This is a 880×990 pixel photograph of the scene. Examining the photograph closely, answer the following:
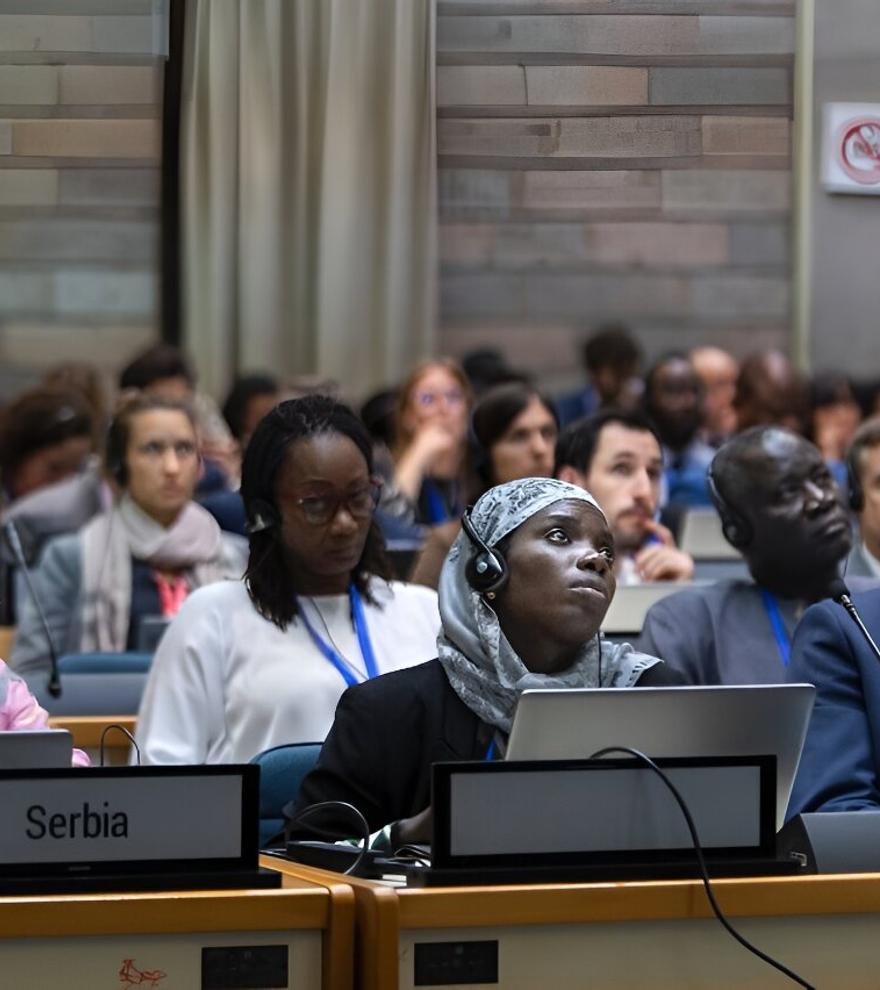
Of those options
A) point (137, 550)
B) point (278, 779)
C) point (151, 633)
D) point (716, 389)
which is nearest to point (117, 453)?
point (137, 550)

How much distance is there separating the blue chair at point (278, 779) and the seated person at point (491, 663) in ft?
0.72

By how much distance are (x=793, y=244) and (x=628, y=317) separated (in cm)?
148

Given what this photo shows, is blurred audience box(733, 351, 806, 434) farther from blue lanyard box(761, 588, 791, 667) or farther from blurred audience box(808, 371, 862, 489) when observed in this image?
blue lanyard box(761, 588, 791, 667)


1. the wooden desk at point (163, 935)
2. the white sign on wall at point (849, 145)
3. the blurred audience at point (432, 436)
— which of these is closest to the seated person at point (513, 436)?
the blurred audience at point (432, 436)

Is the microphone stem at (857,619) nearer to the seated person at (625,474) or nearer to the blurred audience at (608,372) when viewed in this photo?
the seated person at (625,474)

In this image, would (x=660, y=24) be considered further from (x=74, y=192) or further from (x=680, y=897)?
(x=680, y=897)

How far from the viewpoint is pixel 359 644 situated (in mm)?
3303

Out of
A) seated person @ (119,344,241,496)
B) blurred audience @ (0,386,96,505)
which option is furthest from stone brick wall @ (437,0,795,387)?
blurred audience @ (0,386,96,505)

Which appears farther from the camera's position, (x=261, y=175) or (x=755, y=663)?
(x=261, y=175)

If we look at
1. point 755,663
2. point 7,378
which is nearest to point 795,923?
point 755,663

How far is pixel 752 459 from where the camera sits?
3518 millimetres

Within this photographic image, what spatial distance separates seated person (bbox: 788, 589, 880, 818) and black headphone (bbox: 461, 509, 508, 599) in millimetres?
412

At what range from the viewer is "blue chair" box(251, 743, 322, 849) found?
2764 millimetres

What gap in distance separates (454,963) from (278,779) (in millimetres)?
931
